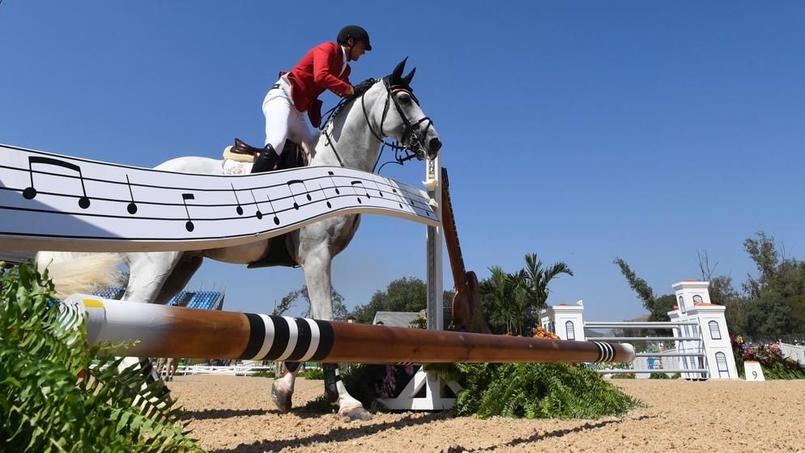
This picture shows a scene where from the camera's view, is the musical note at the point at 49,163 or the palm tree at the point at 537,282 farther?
the palm tree at the point at 537,282

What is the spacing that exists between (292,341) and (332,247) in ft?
6.06

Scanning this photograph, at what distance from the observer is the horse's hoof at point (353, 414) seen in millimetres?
3146

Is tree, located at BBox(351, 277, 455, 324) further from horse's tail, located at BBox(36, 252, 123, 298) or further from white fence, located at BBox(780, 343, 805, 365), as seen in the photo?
horse's tail, located at BBox(36, 252, 123, 298)

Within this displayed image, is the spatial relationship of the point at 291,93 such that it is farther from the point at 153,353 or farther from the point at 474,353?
the point at 153,353

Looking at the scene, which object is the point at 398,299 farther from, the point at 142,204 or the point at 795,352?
the point at 142,204

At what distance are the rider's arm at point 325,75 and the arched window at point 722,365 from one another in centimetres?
920

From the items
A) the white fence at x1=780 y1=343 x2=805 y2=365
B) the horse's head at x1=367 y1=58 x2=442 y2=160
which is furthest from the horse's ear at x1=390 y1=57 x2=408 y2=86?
the white fence at x1=780 y1=343 x2=805 y2=365

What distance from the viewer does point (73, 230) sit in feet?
A: 5.60

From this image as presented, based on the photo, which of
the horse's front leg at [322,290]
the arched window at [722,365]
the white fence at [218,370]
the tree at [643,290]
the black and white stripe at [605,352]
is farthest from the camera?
the tree at [643,290]

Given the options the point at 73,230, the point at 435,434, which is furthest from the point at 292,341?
the point at 435,434

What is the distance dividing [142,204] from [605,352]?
9.55 feet

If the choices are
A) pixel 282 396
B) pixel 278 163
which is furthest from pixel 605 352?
pixel 278 163

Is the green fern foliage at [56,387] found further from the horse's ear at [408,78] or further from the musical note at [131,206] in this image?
the horse's ear at [408,78]

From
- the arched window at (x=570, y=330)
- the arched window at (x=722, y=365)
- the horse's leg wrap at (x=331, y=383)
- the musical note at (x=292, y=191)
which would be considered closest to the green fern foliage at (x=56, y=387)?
the musical note at (x=292, y=191)
